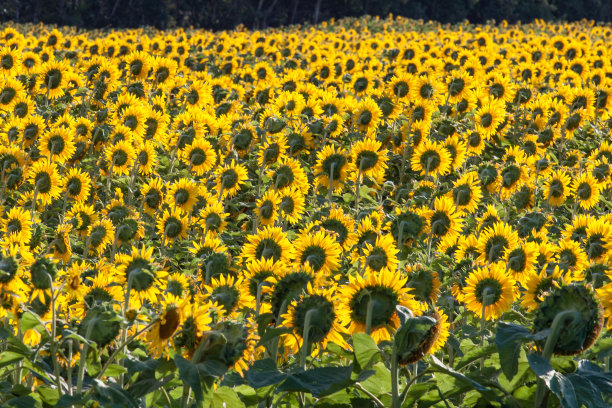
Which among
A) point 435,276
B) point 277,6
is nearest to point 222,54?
point 435,276

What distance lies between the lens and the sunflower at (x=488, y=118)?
8.52m

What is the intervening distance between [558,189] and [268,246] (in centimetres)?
365

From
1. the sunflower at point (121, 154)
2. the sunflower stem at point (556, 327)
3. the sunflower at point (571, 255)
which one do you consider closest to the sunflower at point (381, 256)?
the sunflower at point (571, 255)

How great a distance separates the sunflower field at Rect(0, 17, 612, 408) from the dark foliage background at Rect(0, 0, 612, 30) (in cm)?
2350

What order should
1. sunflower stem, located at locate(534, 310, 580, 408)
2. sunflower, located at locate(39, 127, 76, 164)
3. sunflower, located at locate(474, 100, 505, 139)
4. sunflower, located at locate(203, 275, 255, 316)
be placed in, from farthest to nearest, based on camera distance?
sunflower, located at locate(474, 100, 505, 139)
sunflower, located at locate(39, 127, 76, 164)
sunflower, located at locate(203, 275, 255, 316)
sunflower stem, located at locate(534, 310, 580, 408)

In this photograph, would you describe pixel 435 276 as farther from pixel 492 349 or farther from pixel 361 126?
pixel 361 126

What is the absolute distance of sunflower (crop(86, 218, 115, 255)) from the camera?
5.55 m

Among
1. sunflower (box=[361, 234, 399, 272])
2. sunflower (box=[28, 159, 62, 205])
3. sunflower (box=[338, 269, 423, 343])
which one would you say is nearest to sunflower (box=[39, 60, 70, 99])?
sunflower (box=[28, 159, 62, 205])

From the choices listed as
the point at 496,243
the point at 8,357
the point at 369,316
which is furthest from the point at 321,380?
the point at 496,243

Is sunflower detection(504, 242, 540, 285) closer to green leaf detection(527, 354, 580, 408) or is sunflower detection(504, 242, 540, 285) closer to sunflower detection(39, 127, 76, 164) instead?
green leaf detection(527, 354, 580, 408)

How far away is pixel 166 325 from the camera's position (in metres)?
2.36

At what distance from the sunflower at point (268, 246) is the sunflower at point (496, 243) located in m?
1.31

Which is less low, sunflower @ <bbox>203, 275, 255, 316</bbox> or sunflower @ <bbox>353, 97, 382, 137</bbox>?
sunflower @ <bbox>353, 97, 382, 137</bbox>

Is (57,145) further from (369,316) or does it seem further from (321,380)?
(321,380)
